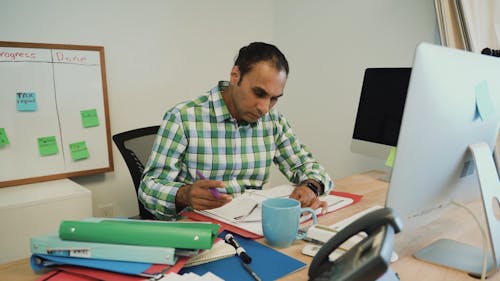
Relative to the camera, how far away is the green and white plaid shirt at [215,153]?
3.94ft

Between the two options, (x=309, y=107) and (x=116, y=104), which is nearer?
(x=116, y=104)

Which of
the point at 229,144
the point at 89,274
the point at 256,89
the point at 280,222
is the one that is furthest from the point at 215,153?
the point at 89,274

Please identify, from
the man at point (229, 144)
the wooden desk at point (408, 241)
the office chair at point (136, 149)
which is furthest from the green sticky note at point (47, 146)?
the wooden desk at point (408, 241)

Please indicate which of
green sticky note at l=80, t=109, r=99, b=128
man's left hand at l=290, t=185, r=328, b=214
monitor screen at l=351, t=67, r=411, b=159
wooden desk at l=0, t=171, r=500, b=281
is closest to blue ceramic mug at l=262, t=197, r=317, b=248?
wooden desk at l=0, t=171, r=500, b=281

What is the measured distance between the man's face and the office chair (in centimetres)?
46

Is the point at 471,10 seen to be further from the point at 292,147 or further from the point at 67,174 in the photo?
the point at 67,174

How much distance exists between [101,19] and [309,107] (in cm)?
139

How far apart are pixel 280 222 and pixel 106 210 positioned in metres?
1.59

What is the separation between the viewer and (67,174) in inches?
76.3

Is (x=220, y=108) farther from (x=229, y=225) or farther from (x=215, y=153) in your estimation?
(x=229, y=225)

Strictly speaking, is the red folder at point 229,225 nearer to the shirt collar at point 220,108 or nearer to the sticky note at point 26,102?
the shirt collar at point 220,108

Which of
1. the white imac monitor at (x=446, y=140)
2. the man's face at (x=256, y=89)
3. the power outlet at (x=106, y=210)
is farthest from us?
the power outlet at (x=106, y=210)

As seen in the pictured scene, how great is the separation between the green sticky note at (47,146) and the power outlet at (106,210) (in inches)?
16.9

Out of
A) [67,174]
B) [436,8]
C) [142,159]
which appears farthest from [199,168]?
[436,8]
